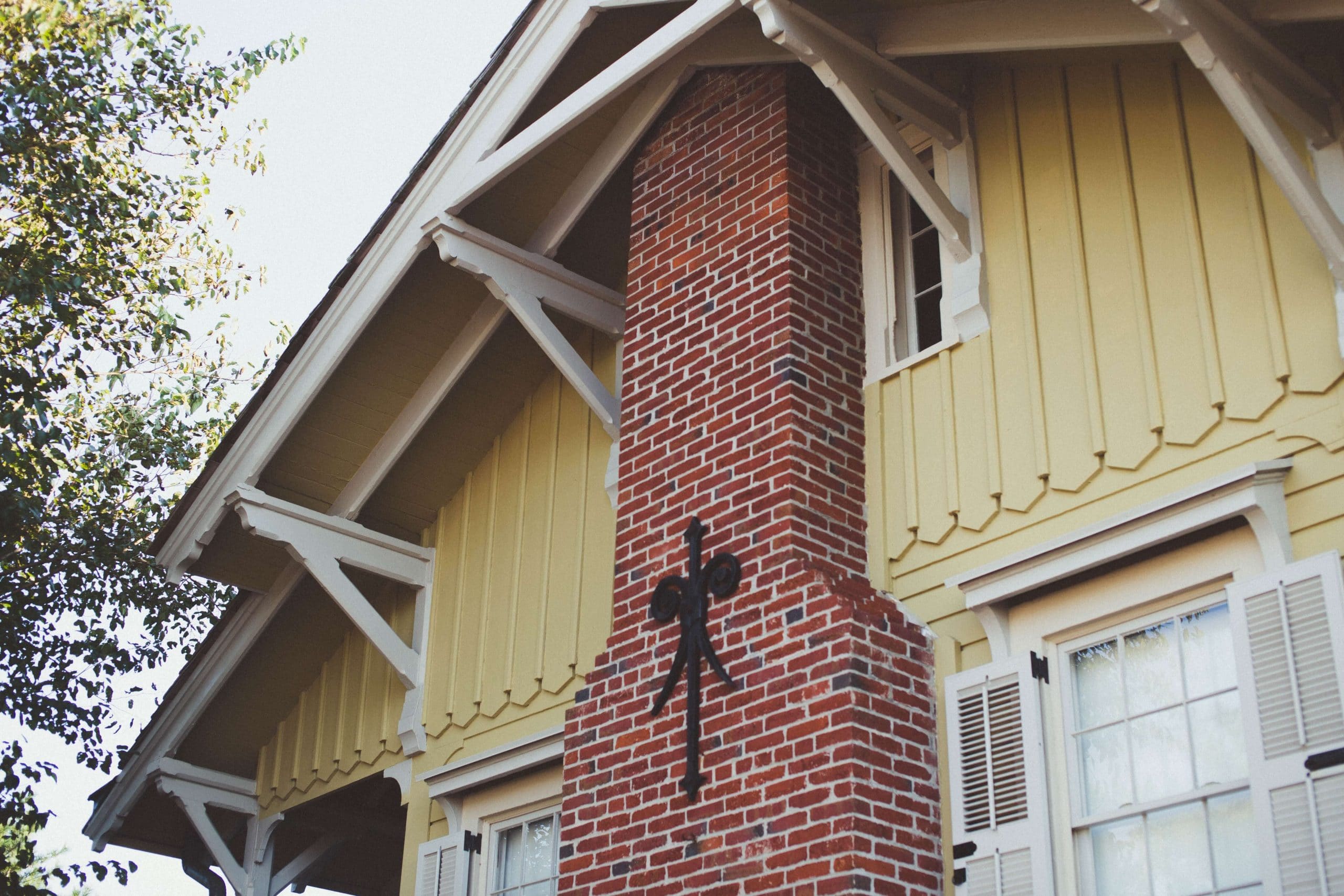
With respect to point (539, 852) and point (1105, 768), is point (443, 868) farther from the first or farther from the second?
point (1105, 768)

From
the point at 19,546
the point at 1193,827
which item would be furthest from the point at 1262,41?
the point at 19,546

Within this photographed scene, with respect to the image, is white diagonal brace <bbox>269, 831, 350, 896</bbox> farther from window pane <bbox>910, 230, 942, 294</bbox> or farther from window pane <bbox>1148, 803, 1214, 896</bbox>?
window pane <bbox>1148, 803, 1214, 896</bbox>

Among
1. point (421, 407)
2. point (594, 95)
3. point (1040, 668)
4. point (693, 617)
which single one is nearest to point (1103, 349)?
point (1040, 668)

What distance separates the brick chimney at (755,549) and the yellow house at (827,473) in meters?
0.02

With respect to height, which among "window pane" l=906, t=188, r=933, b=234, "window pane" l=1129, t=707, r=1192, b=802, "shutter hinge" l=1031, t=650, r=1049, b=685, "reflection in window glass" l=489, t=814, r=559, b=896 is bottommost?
"window pane" l=1129, t=707, r=1192, b=802

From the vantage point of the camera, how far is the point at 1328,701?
4668 millimetres

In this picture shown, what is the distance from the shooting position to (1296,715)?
15.5ft

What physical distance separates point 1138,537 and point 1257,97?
1.57 metres

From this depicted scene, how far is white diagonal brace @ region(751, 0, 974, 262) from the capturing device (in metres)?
6.23

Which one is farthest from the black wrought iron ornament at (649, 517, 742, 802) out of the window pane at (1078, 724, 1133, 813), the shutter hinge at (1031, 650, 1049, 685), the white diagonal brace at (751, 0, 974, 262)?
the white diagonal brace at (751, 0, 974, 262)

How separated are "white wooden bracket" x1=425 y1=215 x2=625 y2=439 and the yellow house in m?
0.03

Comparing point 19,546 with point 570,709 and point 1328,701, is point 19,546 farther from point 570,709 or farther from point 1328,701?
point 1328,701

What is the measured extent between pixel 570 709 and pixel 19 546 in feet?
20.1

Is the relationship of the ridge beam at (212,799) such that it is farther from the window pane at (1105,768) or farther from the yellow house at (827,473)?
the window pane at (1105,768)
